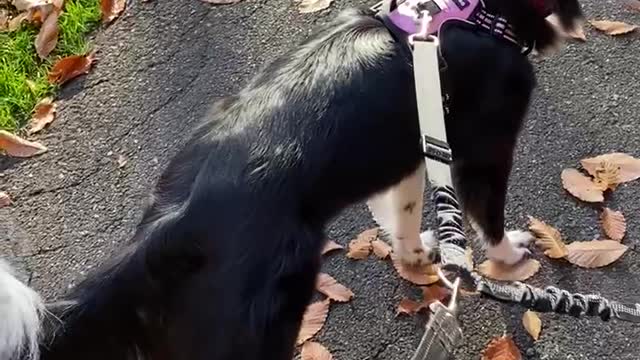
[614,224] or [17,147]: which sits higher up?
[17,147]

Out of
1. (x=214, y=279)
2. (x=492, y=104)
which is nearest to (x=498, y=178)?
(x=492, y=104)

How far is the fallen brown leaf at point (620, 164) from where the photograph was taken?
285 centimetres

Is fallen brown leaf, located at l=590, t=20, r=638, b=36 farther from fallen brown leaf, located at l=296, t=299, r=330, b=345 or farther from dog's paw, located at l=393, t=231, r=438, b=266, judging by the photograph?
fallen brown leaf, located at l=296, t=299, r=330, b=345

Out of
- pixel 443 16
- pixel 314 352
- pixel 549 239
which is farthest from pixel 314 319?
pixel 443 16

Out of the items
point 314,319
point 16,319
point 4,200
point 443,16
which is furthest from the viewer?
point 4,200

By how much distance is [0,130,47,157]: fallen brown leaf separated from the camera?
3.23 metres

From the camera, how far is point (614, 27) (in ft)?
10.6

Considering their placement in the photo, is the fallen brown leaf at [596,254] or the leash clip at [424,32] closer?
the leash clip at [424,32]

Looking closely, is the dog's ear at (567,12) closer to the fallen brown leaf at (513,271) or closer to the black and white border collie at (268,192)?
the black and white border collie at (268,192)

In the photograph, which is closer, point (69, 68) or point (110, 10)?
point (69, 68)

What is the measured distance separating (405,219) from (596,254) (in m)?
0.57

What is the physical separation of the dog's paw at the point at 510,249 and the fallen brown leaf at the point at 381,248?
299mm

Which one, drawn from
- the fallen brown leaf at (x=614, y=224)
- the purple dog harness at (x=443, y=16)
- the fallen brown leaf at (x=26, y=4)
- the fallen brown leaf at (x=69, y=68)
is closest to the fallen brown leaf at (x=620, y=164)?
the fallen brown leaf at (x=614, y=224)

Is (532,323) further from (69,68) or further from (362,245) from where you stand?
(69,68)
